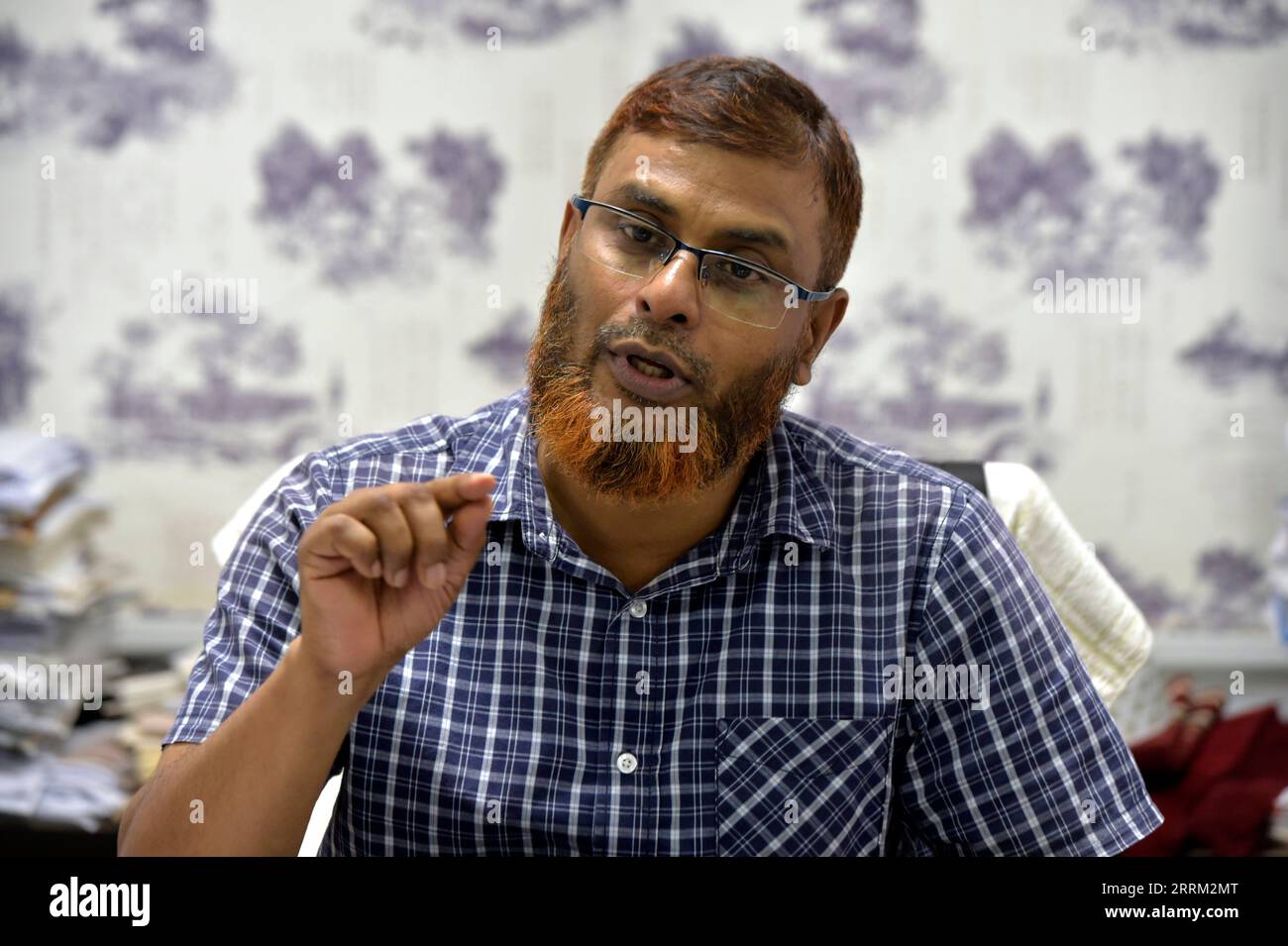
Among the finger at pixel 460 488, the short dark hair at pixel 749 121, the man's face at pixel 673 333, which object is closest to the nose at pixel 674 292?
the man's face at pixel 673 333

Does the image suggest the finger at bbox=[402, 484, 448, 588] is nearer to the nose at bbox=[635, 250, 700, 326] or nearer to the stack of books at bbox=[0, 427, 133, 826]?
the nose at bbox=[635, 250, 700, 326]

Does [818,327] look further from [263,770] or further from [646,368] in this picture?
[263,770]

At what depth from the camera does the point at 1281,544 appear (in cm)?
245

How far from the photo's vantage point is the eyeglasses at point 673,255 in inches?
47.7

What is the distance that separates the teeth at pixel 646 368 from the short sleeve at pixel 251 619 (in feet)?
1.12

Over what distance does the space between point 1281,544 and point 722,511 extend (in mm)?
1669

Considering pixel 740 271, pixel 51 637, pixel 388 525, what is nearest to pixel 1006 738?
pixel 740 271

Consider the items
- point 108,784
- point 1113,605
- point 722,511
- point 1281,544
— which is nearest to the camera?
Answer: point 722,511

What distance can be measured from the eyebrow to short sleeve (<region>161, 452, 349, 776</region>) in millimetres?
434

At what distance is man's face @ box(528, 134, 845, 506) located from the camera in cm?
119

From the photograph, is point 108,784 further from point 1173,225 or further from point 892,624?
point 1173,225

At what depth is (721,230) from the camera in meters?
1.20
